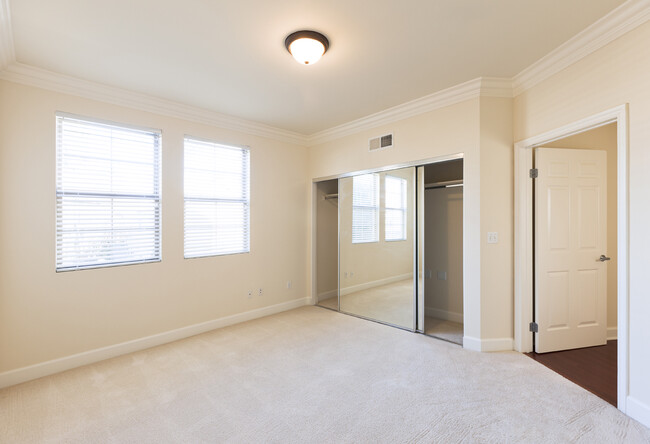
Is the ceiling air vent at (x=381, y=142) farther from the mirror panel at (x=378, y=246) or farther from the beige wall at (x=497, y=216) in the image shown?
the beige wall at (x=497, y=216)

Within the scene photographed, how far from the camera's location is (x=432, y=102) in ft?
11.6

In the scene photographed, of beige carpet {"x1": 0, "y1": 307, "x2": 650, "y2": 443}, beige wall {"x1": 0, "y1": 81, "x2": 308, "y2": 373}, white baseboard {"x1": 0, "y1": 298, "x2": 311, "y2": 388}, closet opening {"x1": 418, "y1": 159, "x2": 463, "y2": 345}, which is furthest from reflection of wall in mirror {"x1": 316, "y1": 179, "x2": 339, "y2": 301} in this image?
beige carpet {"x1": 0, "y1": 307, "x2": 650, "y2": 443}

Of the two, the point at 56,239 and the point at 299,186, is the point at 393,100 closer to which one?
the point at 299,186

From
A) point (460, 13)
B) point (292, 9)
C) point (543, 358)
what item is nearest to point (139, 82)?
point (292, 9)

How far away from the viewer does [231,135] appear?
13.9ft

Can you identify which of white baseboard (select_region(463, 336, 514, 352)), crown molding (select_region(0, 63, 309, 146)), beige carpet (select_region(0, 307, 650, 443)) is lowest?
beige carpet (select_region(0, 307, 650, 443))

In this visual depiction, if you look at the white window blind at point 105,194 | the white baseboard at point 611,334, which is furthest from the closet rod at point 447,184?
the white window blind at point 105,194

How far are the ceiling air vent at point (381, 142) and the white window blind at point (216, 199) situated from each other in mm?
1756

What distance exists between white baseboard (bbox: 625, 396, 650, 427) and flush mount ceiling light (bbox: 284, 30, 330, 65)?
334cm

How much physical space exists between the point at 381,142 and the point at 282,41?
2.04 metres

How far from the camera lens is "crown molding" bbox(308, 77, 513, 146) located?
316cm

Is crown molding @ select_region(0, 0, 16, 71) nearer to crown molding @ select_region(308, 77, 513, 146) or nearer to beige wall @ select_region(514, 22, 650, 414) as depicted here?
crown molding @ select_region(308, 77, 513, 146)

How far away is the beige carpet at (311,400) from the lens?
200cm

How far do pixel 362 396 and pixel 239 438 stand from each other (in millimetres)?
960
